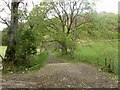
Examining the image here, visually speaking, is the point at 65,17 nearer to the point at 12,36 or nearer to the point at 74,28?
the point at 74,28

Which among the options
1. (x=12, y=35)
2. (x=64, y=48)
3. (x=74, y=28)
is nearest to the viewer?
(x=12, y=35)

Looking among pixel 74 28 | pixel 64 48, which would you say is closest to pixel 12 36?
pixel 74 28

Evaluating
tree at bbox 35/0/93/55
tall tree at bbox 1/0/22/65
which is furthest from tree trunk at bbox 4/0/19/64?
tree at bbox 35/0/93/55

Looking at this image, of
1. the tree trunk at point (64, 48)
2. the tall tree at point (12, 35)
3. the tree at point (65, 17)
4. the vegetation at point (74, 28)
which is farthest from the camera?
the tree trunk at point (64, 48)

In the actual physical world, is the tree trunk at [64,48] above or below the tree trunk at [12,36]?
below

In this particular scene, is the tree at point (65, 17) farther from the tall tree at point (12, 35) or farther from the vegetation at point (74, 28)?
the tall tree at point (12, 35)

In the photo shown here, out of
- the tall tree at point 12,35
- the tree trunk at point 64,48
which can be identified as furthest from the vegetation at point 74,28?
the tall tree at point 12,35

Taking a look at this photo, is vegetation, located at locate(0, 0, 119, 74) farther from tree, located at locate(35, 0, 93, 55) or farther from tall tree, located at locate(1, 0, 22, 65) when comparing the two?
tall tree, located at locate(1, 0, 22, 65)

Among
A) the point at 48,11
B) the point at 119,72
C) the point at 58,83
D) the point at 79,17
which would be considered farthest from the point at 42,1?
the point at 58,83

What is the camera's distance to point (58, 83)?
6.01 meters

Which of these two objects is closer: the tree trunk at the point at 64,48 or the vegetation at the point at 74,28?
the vegetation at the point at 74,28

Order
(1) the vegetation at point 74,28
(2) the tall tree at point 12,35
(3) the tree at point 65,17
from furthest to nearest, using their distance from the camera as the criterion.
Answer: (3) the tree at point 65,17, (1) the vegetation at point 74,28, (2) the tall tree at point 12,35

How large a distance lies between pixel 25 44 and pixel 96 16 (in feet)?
28.6

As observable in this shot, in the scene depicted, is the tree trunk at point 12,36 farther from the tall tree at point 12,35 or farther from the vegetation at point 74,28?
the vegetation at point 74,28
